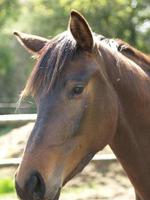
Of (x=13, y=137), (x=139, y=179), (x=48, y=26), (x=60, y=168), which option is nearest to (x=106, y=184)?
(x=13, y=137)

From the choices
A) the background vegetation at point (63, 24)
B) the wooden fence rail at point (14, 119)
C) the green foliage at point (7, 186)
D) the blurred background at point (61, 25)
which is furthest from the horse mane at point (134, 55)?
the background vegetation at point (63, 24)

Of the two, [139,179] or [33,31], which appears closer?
[139,179]

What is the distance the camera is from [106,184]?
21.9 feet

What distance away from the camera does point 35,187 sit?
2.32 m

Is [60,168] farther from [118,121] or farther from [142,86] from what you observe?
[142,86]

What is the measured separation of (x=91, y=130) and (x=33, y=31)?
26020 mm

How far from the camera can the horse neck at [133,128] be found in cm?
274

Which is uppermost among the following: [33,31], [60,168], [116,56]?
[116,56]

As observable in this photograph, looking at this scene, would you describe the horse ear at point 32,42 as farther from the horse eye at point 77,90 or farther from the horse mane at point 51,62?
the horse eye at point 77,90

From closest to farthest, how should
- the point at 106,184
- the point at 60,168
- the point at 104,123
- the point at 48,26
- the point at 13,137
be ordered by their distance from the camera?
1. the point at 60,168
2. the point at 104,123
3. the point at 106,184
4. the point at 13,137
5. the point at 48,26

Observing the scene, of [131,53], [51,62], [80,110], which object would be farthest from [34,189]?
[131,53]

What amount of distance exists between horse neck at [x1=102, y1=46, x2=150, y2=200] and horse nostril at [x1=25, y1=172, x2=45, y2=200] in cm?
63

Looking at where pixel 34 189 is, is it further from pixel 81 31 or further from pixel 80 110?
pixel 81 31

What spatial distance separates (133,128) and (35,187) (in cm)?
75
